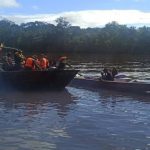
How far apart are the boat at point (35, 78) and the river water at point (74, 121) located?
1031 mm

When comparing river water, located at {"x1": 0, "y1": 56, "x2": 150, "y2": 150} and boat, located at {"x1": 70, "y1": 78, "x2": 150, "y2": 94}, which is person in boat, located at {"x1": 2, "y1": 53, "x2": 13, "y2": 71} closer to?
river water, located at {"x1": 0, "y1": 56, "x2": 150, "y2": 150}

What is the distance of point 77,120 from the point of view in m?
15.9

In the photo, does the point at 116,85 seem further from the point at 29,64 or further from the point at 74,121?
the point at 74,121

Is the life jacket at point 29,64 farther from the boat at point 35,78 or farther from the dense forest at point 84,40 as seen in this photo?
the dense forest at point 84,40

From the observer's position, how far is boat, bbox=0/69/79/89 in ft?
78.9

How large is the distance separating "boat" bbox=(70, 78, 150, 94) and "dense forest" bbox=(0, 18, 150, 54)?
225ft

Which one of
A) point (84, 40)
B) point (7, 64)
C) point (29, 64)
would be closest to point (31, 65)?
point (29, 64)

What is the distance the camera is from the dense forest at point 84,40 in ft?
332

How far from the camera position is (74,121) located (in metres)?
15.8

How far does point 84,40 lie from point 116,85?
88799 millimetres

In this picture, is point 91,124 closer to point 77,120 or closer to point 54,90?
point 77,120

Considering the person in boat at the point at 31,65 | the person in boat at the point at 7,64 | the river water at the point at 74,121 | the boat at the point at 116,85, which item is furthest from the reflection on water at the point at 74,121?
the person in boat at the point at 7,64

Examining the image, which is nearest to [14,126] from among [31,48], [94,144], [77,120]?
[77,120]

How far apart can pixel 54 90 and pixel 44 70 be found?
5.43 ft
